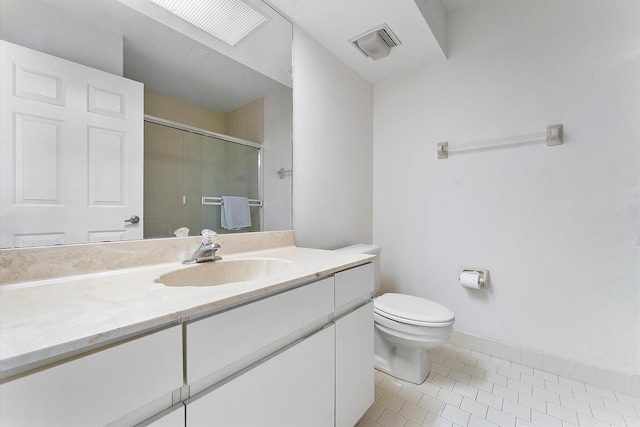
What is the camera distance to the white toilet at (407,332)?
53.0 inches

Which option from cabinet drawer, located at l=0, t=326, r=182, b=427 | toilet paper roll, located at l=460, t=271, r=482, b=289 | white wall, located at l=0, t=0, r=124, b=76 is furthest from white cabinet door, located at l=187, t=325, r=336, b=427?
toilet paper roll, located at l=460, t=271, r=482, b=289

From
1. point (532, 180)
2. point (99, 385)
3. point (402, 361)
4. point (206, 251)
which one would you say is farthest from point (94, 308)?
point (532, 180)

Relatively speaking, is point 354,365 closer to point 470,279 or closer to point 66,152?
point 470,279

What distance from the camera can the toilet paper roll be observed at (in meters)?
1.70

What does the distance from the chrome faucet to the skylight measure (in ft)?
3.13

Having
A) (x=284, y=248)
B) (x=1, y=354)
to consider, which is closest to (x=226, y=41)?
(x=284, y=248)

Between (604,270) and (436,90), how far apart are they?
1.51m

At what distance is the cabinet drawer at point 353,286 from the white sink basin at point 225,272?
0.21 metres

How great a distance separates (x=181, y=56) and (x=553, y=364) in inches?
102

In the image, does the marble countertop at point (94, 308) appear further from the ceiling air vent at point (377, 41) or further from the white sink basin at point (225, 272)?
the ceiling air vent at point (377, 41)

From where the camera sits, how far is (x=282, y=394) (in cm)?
75

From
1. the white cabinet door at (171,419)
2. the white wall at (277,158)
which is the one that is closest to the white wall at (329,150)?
the white wall at (277,158)

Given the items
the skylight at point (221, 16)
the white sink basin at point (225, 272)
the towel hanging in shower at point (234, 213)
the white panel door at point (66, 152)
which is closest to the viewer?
the white panel door at point (66, 152)

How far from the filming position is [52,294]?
2.11 feet
